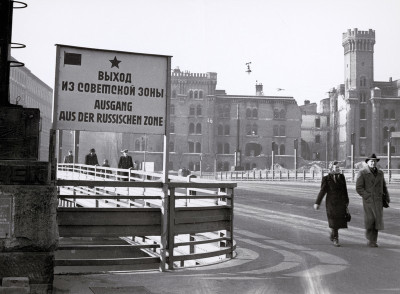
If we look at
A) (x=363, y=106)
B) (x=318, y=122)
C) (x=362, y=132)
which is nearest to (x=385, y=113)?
(x=363, y=106)

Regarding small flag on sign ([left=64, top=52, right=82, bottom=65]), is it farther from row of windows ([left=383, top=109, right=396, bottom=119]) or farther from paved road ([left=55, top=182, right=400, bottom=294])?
row of windows ([left=383, top=109, right=396, bottom=119])

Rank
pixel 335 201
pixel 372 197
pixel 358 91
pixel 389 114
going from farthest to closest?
pixel 389 114 < pixel 358 91 < pixel 335 201 < pixel 372 197

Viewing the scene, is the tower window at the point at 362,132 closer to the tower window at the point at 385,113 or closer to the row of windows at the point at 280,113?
the tower window at the point at 385,113

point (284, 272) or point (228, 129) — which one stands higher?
point (228, 129)

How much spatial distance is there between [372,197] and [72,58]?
21.2ft

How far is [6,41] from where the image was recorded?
20.9 ft

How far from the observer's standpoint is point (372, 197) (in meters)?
11.1

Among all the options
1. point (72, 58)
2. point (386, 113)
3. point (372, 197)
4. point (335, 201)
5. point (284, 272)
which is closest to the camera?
point (72, 58)

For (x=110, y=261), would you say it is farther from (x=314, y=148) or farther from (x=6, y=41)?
(x=314, y=148)

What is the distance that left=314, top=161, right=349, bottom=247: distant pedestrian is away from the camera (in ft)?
37.0

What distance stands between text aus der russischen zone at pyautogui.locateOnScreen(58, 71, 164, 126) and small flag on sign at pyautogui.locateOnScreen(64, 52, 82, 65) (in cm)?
27

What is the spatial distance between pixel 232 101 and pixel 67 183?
94.7 m

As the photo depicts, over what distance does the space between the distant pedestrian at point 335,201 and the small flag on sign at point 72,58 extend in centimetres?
590

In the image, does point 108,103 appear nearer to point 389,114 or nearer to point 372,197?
point 372,197
